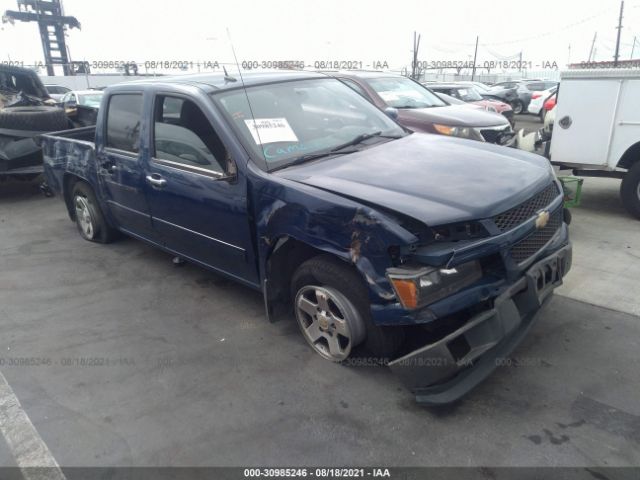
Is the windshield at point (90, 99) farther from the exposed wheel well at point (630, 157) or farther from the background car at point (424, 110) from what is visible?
the exposed wheel well at point (630, 157)

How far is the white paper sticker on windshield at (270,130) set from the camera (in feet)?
10.6

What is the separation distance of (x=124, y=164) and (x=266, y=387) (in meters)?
2.45

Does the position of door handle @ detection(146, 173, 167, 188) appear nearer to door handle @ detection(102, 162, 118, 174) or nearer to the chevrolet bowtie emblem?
door handle @ detection(102, 162, 118, 174)

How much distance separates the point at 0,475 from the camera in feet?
7.92

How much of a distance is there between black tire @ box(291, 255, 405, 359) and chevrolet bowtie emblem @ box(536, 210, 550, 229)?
1007mm

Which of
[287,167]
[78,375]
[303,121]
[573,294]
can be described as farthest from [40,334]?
[573,294]

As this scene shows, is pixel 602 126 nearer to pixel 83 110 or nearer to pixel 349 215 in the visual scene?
pixel 349 215

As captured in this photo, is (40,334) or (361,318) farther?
(40,334)

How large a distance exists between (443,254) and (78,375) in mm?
2499

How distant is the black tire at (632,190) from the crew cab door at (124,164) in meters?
5.17

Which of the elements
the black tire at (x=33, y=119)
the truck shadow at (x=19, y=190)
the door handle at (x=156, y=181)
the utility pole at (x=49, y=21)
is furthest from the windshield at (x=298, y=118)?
Result: the utility pole at (x=49, y=21)

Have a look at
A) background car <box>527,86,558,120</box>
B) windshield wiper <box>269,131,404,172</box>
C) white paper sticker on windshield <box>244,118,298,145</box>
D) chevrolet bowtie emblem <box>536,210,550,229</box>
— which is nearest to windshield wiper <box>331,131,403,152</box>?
windshield wiper <box>269,131,404,172</box>

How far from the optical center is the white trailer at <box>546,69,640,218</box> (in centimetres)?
525

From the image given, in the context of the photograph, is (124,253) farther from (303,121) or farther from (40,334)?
(303,121)
